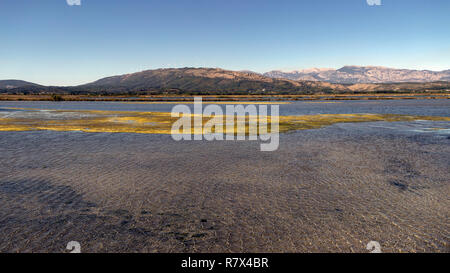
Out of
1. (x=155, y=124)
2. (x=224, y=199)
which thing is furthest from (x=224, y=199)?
(x=155, y=124)

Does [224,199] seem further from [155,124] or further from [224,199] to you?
[155,124]

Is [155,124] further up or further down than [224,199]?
further up

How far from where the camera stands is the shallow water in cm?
859

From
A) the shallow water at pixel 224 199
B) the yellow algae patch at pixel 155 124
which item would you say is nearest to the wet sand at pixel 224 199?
the shallow water at pixel 224 199

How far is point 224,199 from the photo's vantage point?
39.4 feet

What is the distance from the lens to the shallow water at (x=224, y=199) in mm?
8586

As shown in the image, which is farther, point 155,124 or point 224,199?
point 155,124

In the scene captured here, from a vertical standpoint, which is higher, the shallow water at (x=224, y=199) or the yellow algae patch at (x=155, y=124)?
the yellow algae patch at (x=155, y=124)

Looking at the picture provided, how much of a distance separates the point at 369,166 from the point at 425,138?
50.6 feet

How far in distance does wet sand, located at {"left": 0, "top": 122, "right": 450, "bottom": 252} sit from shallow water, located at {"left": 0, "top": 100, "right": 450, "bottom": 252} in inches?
2.2

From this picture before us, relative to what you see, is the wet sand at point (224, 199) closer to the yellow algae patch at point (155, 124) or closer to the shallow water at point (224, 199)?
the shallow water at point (224, 199)

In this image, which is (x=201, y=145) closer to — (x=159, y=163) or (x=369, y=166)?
(x=159, y=163)

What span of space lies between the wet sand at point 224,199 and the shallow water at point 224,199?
0.06 meters

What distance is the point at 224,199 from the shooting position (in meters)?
12.0
